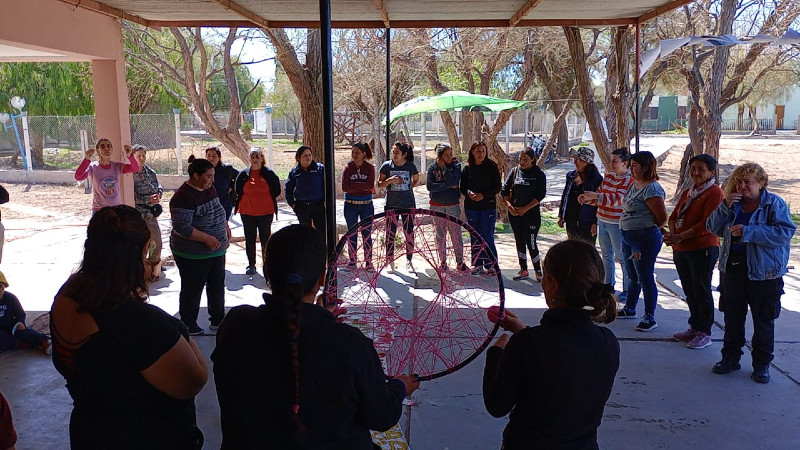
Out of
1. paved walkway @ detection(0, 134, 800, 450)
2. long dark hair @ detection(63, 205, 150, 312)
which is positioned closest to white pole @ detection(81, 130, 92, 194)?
paved walkway @ detection(0, 134, 800, 450)

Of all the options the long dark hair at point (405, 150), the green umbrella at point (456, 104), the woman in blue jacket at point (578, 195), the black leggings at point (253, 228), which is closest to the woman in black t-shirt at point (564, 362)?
the woman in blue jacket at point (578, 195)

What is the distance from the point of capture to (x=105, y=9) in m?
6.84

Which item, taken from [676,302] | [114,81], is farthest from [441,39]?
[676,302]

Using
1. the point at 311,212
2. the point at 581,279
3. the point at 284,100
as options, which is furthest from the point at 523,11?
the point at 284,100

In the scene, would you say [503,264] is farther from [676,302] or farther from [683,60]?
[683,60]

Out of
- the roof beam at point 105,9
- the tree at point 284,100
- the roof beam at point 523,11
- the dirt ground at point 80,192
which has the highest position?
the tree at point 284,100

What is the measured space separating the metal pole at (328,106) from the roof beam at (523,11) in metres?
3.09

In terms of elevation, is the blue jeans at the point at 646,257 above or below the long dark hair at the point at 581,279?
below

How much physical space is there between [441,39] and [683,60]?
543 centimetres

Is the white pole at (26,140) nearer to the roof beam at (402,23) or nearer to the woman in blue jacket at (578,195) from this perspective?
the roof beam at (402,23)

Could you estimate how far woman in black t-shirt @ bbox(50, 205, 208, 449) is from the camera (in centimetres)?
202

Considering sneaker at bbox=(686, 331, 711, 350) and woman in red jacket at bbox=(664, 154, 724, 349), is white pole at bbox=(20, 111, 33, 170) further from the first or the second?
sneaker at bbox=(686, 331, 711, 350)

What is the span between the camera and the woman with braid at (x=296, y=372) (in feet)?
5.77

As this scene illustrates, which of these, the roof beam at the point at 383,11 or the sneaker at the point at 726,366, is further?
the roof beam at the point at 383,11
